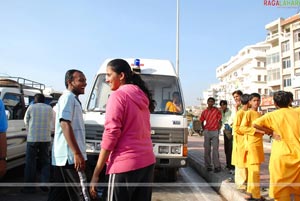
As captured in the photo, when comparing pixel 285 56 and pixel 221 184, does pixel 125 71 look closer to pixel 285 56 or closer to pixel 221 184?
pixel 221 184

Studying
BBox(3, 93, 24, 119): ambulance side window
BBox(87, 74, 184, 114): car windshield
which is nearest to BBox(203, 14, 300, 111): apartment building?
BBox(87, 74, 184, 114): car windshield

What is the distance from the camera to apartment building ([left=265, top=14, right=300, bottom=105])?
161ft

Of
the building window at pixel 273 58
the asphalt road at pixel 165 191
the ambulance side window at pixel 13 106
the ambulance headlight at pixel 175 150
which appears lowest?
the asphalt road at pixel 165 191

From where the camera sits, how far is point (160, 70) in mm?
7059

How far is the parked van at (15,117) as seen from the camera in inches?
242

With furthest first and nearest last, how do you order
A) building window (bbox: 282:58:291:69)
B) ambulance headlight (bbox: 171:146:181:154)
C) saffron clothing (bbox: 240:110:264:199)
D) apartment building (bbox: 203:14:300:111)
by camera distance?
building window (bbox: 282:58:291:69) < apartment building (bbox: 203:14:300:111) < ambulance headlight (bbox: 171:146:181:154) < saffron clothing (bbox: 240:110:264:199)

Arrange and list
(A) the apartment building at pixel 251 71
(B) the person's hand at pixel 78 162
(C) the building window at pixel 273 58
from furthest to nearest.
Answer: (A) the apartment building at pixel 251 71
(C) the building window at pixel 273 58
(B) the person's hand at pixel 78 162

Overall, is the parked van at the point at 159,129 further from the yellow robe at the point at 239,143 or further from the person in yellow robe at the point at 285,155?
the person in yellow robe at the point at 285,155

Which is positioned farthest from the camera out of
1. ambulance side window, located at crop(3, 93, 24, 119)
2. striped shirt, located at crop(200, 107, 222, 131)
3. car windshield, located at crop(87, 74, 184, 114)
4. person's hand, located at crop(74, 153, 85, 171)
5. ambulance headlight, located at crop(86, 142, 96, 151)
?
striped shirt, located at crop(200, 107, 222, 131)

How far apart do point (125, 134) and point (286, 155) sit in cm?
200

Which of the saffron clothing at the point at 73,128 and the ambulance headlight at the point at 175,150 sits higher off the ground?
the saffron clothing at the point at 73,128

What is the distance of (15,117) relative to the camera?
6.62 meters

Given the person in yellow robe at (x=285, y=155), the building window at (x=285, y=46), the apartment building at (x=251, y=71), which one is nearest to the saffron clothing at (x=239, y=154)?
the person in yellow robe at (x=285, y=155)

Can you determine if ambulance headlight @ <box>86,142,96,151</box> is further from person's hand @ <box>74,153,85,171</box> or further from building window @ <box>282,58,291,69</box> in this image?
building window @ <box>282,58,291,69</box>
